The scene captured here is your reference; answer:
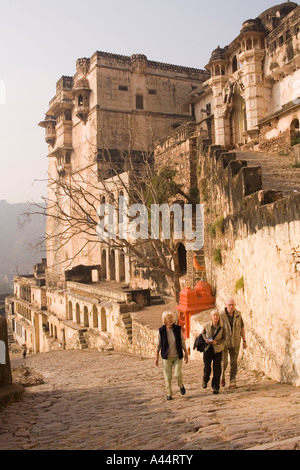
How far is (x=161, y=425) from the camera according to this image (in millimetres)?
4410

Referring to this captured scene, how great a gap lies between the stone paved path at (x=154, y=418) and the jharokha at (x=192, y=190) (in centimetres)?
93

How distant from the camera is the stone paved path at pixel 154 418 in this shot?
12.5 ft

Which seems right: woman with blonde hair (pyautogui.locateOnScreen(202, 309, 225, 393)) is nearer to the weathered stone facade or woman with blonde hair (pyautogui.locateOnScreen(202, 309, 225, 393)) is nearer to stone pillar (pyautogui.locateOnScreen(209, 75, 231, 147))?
the weathered stone facade

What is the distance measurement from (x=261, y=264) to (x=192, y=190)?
36.5 ft

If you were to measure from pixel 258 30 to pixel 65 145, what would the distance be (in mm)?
19847

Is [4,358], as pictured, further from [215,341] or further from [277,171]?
[277,171]

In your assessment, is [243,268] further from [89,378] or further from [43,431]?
[43,431]

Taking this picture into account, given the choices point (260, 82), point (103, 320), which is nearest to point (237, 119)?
point (260, 82)

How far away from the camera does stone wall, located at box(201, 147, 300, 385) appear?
18.3 ft

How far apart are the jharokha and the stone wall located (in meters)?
0.03

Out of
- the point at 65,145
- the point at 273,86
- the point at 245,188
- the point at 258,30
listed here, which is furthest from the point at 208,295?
the point at 65,145

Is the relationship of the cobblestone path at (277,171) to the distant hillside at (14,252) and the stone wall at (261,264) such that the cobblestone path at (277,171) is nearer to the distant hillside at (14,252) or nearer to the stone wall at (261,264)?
the stone wall at (261,264)

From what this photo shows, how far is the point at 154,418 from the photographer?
187 inches

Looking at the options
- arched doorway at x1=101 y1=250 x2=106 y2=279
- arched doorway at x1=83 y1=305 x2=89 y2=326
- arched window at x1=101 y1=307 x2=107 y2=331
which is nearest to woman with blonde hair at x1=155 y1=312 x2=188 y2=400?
arched window at x1=101 y1=307 x2=107 y2=331
